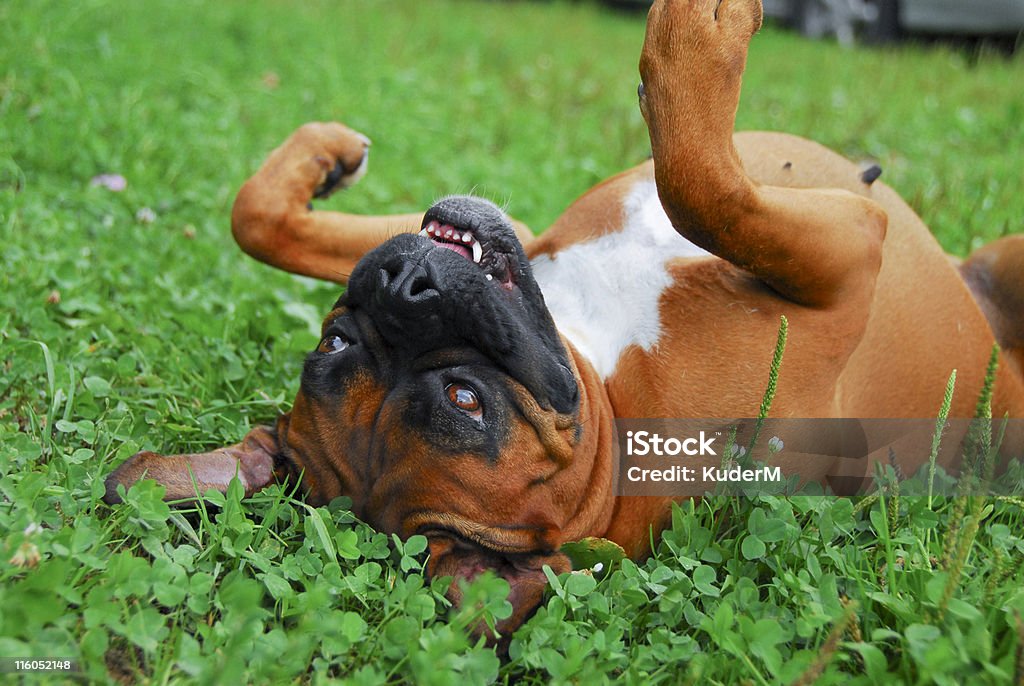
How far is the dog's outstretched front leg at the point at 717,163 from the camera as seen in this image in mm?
2545

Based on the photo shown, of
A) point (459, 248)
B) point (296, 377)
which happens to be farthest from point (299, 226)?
point (459, 248)

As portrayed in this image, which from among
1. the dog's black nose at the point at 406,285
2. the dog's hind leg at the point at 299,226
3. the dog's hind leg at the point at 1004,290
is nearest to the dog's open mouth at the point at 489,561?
the dog's black nose at the point at 406,285

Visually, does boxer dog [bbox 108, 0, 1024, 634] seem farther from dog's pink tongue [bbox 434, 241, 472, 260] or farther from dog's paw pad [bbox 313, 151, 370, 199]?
dog's paw pad [bbox 313, 151, 370, 199]

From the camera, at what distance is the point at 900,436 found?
10.1ft

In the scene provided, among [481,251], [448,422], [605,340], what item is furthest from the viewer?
[605,340]

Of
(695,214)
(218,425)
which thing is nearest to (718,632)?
(695,214)

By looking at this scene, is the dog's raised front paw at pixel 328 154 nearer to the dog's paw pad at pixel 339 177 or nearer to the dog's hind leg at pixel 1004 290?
the dog's paw pad at pixel 339 177

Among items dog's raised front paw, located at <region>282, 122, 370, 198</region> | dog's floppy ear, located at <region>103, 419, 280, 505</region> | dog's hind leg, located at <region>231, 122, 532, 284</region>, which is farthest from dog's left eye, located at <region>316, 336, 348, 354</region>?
dog's raised front paw, located at <region>282, 122, 370, 198</region>

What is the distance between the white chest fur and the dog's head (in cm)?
28

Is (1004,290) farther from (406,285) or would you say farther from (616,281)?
(406,285)

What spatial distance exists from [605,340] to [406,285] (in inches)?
29.0

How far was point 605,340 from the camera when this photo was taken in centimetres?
292

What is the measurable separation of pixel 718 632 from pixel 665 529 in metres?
0.56

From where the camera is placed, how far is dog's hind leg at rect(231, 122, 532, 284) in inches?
138
